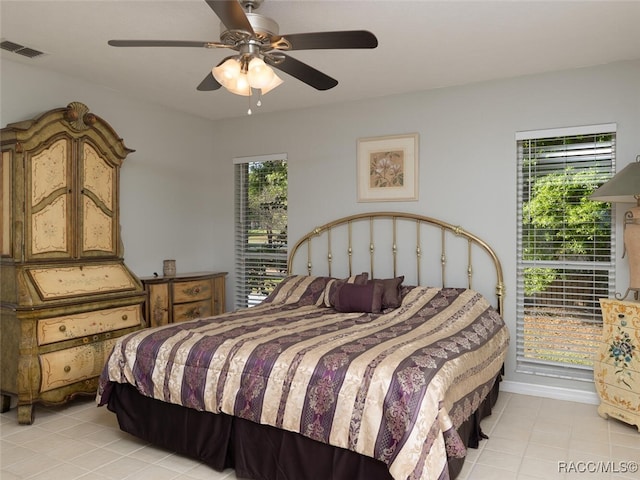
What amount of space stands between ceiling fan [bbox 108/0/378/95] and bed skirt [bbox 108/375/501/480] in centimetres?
184

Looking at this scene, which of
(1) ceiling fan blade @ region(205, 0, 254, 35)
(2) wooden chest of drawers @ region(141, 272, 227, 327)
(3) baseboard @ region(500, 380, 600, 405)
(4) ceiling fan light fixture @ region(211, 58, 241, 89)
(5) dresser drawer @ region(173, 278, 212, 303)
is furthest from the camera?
(5) dresser drawer @ region(173, 278, 212, 303)

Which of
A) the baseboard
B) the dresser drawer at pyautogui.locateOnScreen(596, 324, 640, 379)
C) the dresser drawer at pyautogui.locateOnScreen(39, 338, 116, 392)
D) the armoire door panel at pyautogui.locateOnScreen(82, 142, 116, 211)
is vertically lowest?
the baseboard

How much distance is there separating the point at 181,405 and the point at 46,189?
6.52 ft

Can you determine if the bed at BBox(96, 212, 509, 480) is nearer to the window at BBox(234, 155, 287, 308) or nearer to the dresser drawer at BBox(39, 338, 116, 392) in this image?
the dresser drawer at BBox(39, 338, 116, 392)

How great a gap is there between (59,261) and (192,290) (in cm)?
134

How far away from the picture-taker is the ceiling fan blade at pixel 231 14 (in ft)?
6.41

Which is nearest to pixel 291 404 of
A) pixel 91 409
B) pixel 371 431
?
pixel 371 431

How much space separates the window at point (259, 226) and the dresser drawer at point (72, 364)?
1.81 m

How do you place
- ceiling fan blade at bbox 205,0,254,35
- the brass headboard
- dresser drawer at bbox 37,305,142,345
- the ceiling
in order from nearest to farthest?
ceiling fan blade at bbox 205,0,254,35 → the ceiling → dresser drawer at bbox 37,305,142,345 → the brass headboard

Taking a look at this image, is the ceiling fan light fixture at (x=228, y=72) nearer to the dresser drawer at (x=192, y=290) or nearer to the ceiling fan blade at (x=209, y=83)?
the ceiling fan blade at (x=209, y=83)

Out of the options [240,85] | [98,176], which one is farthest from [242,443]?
[98,176]

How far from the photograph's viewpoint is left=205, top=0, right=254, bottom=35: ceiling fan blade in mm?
1954

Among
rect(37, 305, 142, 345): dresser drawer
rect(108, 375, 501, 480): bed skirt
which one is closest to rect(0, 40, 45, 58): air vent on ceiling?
rect(37, 305, 142, 345): dresser drawer

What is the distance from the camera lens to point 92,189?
390cm
